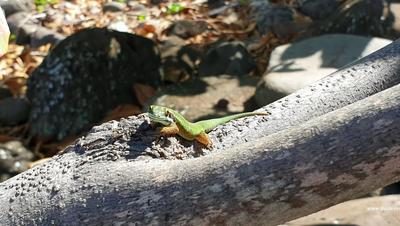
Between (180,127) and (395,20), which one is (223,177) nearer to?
(180,127)

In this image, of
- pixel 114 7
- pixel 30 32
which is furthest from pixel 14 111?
pixel 114 7

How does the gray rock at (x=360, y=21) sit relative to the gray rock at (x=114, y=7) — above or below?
above

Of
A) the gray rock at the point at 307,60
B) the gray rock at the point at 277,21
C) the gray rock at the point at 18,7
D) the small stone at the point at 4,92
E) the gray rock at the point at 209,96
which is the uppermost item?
the gray rock at the point at 307,60

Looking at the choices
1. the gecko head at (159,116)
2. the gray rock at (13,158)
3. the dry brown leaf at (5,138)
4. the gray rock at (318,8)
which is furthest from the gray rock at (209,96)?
the gecko head at (159,116)

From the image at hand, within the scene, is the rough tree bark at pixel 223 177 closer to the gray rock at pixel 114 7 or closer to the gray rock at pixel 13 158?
the gray rock at pixel 13 158

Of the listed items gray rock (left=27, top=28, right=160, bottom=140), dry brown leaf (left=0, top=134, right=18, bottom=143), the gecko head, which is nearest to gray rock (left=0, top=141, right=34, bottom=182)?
dry brown leaf (left=0, top=134, right=18, bottom=143)
